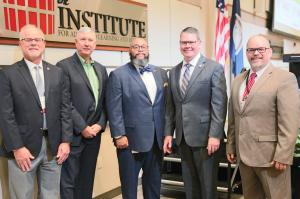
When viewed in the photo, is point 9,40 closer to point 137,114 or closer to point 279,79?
point 137,114

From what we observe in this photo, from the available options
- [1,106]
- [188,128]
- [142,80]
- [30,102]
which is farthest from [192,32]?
[1,106]

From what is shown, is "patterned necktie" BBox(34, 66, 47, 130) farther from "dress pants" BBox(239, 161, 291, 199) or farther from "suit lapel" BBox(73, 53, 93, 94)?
"dress pants" BBox(239, 161, 291, 199)

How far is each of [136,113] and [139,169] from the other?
0.44 meters

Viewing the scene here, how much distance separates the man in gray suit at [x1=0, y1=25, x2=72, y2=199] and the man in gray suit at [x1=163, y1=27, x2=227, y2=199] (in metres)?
0.80

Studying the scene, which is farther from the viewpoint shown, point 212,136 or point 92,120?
point 92,120

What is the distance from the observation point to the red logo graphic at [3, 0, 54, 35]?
2.68 meters

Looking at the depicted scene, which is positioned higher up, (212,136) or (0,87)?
(0,87)

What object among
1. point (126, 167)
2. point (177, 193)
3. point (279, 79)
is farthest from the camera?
point (177, 193)

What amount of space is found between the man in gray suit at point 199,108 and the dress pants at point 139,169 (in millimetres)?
240

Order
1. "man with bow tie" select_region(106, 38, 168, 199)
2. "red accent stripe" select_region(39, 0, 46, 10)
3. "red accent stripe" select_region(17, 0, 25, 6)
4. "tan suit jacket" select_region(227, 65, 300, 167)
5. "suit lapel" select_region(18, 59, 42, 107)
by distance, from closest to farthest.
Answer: "tan suit jacket" select_region(227, 65, 300, 167), "suit lapel" select_region(18, 59, 42, 107), "man with bow tie" select_region(106, 38, 168, 199), "red accent stripe" select_region(17, 0, 25, 6), "red accent stripe" select_region(39, 0, 46, 10)

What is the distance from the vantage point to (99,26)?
353 centimetres

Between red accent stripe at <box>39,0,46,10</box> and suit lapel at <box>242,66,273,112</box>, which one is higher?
red accent stripe at <box>39,0,46,10</box>

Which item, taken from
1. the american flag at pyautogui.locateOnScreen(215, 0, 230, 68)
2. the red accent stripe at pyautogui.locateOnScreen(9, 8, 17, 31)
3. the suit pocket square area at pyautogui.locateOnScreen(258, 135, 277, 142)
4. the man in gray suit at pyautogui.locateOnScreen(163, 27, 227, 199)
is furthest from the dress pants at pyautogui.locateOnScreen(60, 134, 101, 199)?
the american flag at pyautogui.locateOnScreen(215, 0, 230, 68)

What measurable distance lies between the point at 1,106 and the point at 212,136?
1.37m
